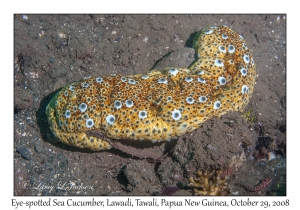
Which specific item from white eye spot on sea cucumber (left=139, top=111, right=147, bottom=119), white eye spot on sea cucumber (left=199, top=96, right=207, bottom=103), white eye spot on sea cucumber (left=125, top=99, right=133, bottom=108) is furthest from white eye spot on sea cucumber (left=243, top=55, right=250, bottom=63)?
white eye spot on sea cucumber (left=125, top=99, right=133, bottom=108)

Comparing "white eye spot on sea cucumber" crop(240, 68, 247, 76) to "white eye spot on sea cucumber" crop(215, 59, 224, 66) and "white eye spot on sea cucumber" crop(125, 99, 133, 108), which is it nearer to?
"white eye spot on sea cucumber" crop(215, 59, 224, 66)

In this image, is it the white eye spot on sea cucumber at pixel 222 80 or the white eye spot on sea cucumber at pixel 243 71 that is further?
the white eye spot on sea cucumber at pixel 243 71

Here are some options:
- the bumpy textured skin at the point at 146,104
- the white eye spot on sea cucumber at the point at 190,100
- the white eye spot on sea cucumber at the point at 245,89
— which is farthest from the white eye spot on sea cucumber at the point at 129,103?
the white eye spot on sea cucumber at the point at 245,89

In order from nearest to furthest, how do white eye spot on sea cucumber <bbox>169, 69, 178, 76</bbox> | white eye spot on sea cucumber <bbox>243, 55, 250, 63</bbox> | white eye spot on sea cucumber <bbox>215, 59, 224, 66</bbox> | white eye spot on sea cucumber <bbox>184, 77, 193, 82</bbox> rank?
white eye spot on sea cucumber <bbox>184, 77, 193, 82</bbox> < white eye spot on sea cucumber <bbox>169, 69, 178, 76</bbox> < white eye spot on sea cucumber <bbox>215, 59, 224, 66</bbox> < white eye spot on sea cucumber <bbox>243, 55, 250, 63</bbox>

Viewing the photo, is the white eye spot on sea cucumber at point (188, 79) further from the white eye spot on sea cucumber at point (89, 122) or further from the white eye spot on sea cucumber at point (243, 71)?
the white eye spot on sea cucumber at point (89, 122)

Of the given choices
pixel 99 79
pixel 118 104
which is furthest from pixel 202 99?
pixel 99 79

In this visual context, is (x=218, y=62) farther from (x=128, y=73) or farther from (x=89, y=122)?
(x=89, y=122)
